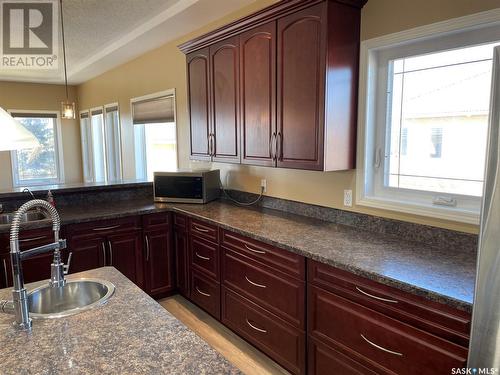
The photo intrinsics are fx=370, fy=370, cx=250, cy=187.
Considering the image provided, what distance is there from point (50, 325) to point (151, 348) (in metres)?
0.39

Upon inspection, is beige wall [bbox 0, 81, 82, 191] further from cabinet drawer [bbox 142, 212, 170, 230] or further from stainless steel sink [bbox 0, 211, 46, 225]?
cabinet drawer [bbox 142, 212, 170, 230]

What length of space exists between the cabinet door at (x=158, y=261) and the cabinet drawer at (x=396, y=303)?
1710mm

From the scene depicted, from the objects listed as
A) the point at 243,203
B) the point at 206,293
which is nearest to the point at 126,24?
the point at 243,203

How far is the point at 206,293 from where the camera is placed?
117 inches

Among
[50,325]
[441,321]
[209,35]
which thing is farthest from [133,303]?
[209,35]

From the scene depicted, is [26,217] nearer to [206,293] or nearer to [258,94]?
[206,293]

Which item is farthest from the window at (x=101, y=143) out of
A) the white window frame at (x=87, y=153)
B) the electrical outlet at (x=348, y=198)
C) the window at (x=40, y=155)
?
the electrical outlet at (x=348, y=198)

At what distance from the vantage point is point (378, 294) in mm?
1666

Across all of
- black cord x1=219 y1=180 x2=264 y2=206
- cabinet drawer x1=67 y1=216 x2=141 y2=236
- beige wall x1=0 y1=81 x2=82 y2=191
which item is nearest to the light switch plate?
black cord x1=219 y1=180 x2=264 y2=206

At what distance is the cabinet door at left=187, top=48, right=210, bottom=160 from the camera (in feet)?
10.5

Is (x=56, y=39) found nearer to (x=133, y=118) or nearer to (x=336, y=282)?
(x=133, y=118)

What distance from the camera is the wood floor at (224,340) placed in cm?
235

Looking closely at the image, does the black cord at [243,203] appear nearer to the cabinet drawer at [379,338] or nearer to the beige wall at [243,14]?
the beige wall at [243,14]

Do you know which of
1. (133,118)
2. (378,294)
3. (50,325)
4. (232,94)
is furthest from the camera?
(133,118)
